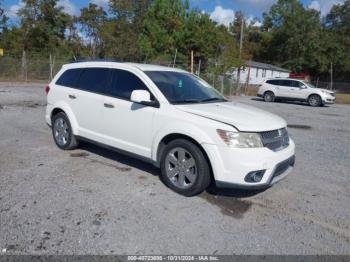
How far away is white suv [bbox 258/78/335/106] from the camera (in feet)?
71.9

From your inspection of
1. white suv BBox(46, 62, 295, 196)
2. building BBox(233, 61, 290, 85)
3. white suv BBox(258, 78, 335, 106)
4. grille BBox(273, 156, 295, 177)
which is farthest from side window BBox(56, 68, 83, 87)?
building BBox(233, 61, 290, 85)

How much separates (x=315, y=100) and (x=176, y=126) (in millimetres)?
19746

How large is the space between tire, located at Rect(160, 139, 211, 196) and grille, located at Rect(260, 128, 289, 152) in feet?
2.63

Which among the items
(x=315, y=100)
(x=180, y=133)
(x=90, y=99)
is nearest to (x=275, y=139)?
(x=180, y=133)

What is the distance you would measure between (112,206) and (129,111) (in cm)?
156

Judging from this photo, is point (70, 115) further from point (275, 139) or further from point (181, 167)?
point (275, 139)

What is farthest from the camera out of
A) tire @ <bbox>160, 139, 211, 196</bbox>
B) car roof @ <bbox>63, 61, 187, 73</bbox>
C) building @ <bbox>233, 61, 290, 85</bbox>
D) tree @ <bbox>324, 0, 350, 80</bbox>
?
tree @ <bbox>324, 0, 350, 80</bbox>

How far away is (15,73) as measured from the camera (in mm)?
26609

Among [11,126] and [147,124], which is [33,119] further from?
[147,124]

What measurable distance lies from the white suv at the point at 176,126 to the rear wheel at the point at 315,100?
59.7ft

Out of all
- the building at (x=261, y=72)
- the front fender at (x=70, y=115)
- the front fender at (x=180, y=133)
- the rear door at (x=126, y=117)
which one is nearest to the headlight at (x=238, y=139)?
the front fender at (x=180, y=133)

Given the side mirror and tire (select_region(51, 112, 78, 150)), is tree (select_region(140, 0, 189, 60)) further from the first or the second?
the side mirror

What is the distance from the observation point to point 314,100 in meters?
22.0

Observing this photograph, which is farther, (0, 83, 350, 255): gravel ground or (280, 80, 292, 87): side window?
(280, 80, 292, 87): side window
